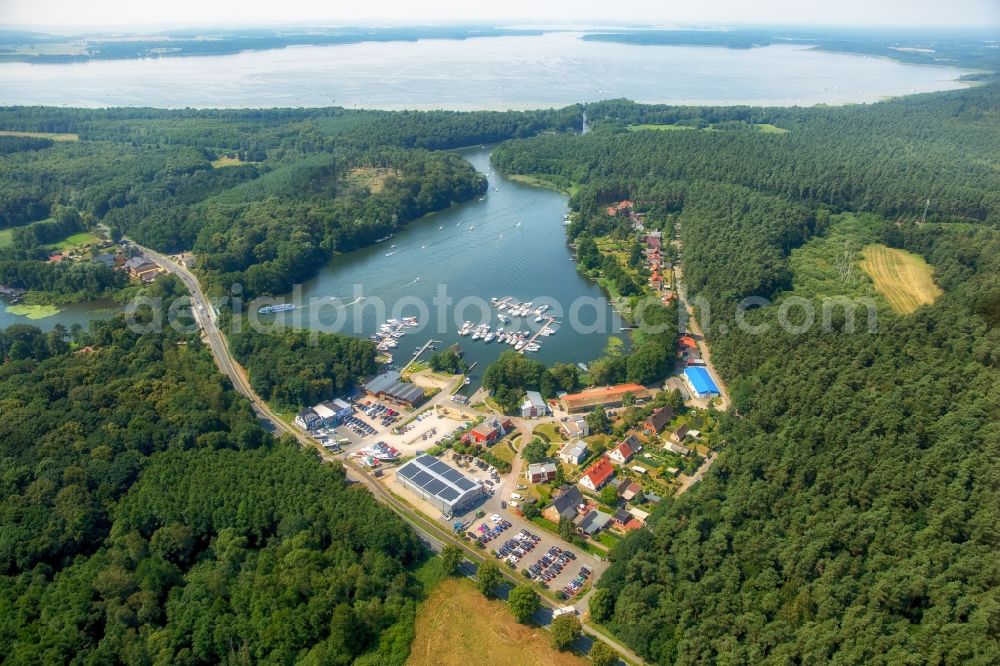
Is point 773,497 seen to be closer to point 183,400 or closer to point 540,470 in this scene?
point 540,470

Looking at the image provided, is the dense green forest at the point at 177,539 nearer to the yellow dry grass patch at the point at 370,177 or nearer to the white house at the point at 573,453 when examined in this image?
the white house at the point at 573,453

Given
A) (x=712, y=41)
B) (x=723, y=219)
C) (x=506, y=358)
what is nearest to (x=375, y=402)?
(x=506, y=358)

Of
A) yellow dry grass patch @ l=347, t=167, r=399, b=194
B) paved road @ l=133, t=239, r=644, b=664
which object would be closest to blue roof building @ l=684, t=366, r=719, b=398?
paved road @ l=133, t=239, r=644, b=664

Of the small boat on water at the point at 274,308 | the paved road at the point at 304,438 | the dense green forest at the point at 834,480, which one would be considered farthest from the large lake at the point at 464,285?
the dense green forest at the point at 834,480

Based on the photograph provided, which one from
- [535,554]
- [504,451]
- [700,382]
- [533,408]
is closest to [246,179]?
[533,408]

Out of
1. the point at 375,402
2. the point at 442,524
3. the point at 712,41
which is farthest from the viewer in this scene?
the point at 712,41

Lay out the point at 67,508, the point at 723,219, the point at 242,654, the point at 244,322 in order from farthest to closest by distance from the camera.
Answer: the point at 723,219
the point at 244,322
the point at 67,508
the point at 242,654

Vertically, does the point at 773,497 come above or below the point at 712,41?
below
